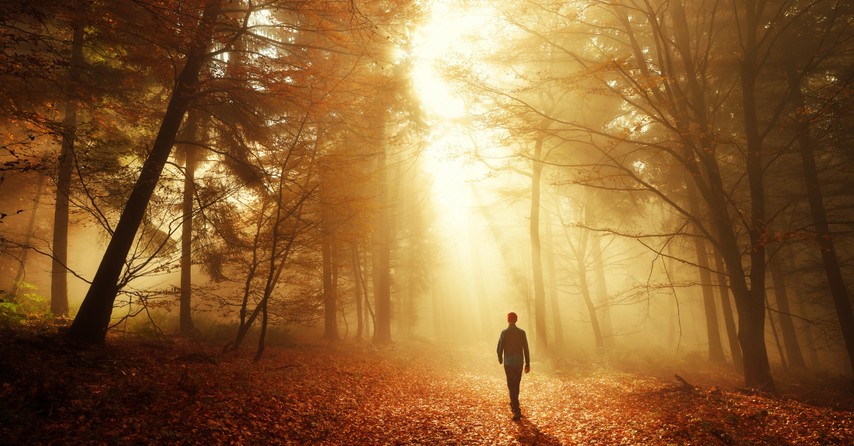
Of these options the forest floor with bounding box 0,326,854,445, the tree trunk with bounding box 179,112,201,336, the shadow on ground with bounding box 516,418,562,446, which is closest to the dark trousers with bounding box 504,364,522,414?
the forest floor with bounding box 0,326,854,445

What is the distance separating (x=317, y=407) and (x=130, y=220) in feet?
18.2

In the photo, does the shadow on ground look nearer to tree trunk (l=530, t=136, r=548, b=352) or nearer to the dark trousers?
the dark trousers

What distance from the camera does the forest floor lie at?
15.9ft

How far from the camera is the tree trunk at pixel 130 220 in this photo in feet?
25.1

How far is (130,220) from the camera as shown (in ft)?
26.8

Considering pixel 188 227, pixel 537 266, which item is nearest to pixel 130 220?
pixel 188 227

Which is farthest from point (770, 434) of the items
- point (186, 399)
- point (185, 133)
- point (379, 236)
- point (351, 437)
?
point (185, 133)

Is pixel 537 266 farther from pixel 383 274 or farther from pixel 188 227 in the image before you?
pixel 188 227

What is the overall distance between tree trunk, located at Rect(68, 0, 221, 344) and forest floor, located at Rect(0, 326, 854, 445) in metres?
0.73

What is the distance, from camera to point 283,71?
329 inches

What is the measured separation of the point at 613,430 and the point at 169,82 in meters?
12.1

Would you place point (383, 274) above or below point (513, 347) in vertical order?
above

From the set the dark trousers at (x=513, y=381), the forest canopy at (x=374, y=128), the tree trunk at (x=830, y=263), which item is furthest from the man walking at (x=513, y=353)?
the tree trunk at (x=830, y=263)

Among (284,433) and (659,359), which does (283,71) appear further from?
(659,359)
